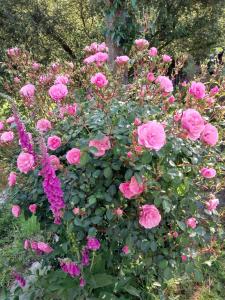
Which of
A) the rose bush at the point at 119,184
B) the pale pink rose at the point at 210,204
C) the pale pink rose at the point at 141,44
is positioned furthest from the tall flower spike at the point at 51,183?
the pale pink rose at the point at 141,44

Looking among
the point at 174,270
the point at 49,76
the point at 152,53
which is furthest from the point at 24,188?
the point at 152,53

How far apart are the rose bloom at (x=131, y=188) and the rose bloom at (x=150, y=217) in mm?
91

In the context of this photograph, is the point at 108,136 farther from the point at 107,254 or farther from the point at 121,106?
the point at 107,254

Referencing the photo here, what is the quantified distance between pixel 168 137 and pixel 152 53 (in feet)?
2.37

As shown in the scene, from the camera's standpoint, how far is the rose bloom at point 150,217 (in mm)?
1946

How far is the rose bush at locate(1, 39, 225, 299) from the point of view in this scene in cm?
194

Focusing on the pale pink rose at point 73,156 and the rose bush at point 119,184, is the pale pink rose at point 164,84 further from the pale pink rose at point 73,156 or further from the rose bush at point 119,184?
the pale pink rose at point 73,156

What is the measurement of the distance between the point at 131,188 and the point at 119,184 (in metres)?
0.15

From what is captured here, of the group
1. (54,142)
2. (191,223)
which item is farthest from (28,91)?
(191,223)

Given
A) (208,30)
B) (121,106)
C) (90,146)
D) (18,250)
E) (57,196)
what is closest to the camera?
(57,196)

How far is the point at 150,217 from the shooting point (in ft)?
6.37

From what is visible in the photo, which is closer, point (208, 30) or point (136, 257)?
point (136, 257)

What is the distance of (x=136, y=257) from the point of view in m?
2.21

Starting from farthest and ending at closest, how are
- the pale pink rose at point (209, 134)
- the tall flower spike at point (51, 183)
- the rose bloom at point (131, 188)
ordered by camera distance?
the pale pink rose at point (209, 134) < the rose bloom at point (131, 188) < the tall flower spike at point (51, 183)
